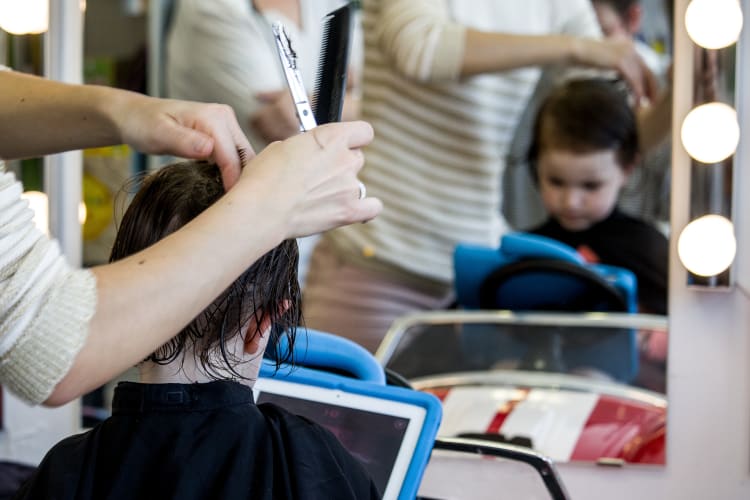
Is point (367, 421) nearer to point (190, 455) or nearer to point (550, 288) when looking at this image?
point (190, 455)

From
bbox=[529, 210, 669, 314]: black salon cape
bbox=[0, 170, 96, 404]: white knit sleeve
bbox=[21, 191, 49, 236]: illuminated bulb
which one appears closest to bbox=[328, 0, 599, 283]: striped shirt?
bbox=[529, 210, 669, 314]: black salon cape

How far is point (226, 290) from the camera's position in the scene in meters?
0.80

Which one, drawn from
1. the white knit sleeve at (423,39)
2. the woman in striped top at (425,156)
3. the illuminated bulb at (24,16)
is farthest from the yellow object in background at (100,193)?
the white knit sleeve at (423,39)

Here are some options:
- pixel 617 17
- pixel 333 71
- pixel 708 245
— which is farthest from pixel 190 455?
pixel 617 17

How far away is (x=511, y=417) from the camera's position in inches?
54.1

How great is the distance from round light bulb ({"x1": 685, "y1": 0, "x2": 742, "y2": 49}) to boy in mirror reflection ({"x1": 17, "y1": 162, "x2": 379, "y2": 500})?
662mm

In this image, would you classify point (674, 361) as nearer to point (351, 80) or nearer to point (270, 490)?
point (270, 490)

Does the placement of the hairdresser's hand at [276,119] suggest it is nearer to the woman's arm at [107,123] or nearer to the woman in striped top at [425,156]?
the woman in striped top at [425,156]

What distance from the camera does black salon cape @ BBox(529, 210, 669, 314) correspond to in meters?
1.43

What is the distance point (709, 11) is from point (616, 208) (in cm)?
45

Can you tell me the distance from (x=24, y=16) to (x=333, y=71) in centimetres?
94

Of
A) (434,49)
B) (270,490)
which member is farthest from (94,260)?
(270,490)

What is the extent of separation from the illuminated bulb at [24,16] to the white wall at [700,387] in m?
0.91

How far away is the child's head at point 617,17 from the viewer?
5.50ft
